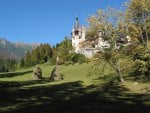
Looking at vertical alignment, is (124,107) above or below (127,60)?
below

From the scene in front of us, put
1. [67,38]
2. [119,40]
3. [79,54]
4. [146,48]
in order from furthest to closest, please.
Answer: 1. [67,38]
2. [79,54]
3. [119,40]
4. [146,48]

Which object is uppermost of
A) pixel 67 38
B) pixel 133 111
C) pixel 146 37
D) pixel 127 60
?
pixel 67 38

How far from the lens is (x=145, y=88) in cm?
4156

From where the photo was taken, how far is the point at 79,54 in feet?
421

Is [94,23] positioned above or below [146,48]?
above

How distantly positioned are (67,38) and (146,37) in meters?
107

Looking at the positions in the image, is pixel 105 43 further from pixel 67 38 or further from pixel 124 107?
pixel 67 38

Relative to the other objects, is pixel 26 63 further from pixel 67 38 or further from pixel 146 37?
pixel 146 37

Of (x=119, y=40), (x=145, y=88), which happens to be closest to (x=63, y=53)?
(x=119, y=40)

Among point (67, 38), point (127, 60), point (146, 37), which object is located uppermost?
point (67, 38)

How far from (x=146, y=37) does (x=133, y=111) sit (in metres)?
30.8

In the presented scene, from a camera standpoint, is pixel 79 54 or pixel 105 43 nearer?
pixel 105 43

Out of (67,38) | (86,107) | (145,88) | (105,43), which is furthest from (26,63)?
(86,107)

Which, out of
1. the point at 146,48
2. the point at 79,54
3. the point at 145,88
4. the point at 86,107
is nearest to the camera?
the point at 86,107
